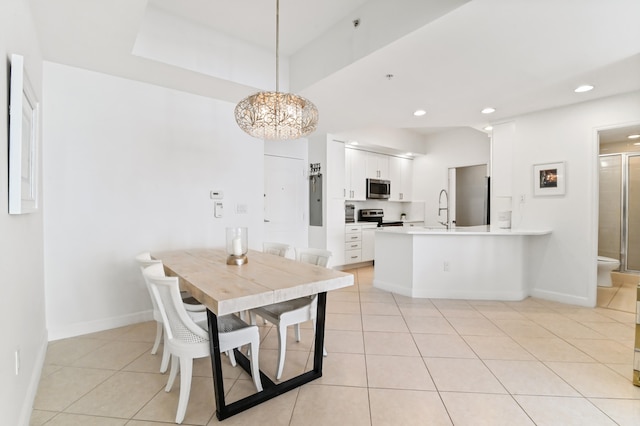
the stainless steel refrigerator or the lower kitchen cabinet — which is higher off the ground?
the stainless steel refrigerator

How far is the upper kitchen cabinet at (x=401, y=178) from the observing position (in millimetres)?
6462

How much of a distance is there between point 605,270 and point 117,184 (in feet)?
20.9

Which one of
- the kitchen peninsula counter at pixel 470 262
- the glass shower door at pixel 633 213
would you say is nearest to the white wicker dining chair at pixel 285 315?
the kitchen peninsula counter at pixel 470 262

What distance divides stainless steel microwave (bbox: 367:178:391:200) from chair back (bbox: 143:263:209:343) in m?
4.64

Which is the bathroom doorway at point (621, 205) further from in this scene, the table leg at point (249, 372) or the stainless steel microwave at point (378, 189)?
the table leg at point (249, 372)

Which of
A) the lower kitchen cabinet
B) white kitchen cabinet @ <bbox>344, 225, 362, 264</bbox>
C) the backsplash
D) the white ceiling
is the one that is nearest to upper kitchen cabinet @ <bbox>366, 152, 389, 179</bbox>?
the backsplash

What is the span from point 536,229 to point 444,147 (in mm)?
3021

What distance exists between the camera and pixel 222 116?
11.7 feet

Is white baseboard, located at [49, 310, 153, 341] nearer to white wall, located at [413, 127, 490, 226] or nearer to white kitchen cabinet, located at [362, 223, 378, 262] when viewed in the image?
white kitchen cabinet, located at [362, 223, 378, 262]

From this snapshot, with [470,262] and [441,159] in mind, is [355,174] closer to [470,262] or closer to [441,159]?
[441,159]

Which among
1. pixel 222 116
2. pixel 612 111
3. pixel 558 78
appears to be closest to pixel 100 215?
pixel 222 116

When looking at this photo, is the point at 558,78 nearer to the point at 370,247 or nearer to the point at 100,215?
the point at 370,247

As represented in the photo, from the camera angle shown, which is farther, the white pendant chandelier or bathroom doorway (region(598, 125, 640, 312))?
bathroom doorway (region(598, 125, 640, 312))

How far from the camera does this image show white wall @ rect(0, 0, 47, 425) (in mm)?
1303
